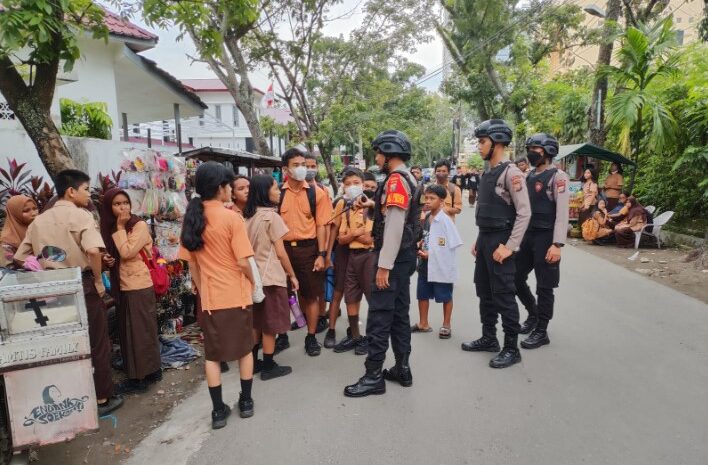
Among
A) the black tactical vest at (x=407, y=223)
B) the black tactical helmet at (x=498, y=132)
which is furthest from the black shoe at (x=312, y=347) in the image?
the black tactical helmet at (x=498, y=132)

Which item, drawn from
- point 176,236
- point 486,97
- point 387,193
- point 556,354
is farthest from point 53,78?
point 486,97

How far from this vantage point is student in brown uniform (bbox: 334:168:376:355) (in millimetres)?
4129

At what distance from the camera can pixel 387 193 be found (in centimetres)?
326

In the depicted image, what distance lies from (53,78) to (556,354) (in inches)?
191

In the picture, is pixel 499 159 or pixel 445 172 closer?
pixel 499 159

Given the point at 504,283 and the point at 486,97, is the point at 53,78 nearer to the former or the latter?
the point at 504,283

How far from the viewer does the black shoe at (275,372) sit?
12.3 ft

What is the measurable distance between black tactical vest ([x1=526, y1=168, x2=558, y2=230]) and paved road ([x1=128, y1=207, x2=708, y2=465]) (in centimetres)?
112

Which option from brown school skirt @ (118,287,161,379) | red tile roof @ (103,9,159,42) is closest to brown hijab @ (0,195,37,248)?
brown school skirt @ (118,287,161,379)

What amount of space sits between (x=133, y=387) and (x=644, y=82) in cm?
1069

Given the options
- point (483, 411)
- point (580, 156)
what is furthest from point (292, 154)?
point (580, 156)

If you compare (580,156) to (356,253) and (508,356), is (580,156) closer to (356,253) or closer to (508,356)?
(508,356)

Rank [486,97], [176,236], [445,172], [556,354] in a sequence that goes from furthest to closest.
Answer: [486,97] → [445,172] → [176,236] → [556,354]

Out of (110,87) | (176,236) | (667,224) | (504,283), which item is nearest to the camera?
(504,283)
